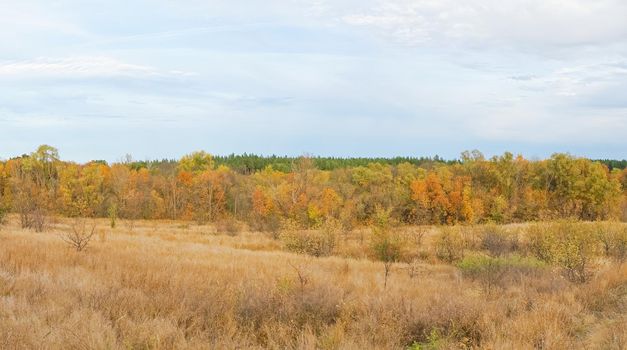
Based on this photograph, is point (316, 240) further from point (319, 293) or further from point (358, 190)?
point (358, 190)

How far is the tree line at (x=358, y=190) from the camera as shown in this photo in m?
69.2

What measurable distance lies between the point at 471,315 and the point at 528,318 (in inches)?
33.8

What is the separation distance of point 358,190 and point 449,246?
172ft

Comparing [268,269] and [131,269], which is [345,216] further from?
[131,269]

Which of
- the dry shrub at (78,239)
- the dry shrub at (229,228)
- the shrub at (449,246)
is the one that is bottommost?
the dry shrub at (229,228)

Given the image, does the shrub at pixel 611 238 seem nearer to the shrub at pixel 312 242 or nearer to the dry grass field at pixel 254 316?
the shrub at pixel 312 242

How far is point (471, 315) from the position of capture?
7.93 metres

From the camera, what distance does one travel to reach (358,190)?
80.2 meters

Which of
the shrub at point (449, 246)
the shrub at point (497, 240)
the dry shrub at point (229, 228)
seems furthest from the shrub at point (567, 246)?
the dry shrub at point (229, 228)

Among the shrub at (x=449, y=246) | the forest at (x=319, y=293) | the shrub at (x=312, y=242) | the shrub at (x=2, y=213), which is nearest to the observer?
the forest at (x=319, y=293)

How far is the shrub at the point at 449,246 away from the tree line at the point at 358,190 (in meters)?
33.6

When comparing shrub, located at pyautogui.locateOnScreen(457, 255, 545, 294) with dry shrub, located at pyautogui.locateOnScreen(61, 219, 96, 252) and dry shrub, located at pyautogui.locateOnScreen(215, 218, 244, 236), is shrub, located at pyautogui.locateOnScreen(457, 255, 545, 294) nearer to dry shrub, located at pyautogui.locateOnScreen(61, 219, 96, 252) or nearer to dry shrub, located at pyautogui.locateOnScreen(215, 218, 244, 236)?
dry shrub, located at pyautogui.locateOnScreen(61, 219, 96, 252)

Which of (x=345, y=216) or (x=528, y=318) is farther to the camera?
(x=345, y=216)

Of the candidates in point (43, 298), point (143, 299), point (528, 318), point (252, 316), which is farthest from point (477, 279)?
point (43, 298)
